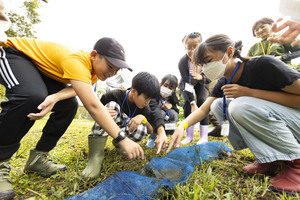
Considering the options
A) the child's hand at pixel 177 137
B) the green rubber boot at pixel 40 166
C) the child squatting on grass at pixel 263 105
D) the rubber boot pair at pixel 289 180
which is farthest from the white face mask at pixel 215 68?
the green rubber boot at pixel 40 166

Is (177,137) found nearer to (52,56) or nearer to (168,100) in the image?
(52,56)

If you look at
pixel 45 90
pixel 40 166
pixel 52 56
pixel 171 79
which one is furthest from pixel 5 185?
pixel 171 79

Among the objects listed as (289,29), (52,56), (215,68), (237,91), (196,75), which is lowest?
(196,75)

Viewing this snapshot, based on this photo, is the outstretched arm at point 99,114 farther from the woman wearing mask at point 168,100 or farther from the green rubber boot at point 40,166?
the woman wearing mask at point 168,100

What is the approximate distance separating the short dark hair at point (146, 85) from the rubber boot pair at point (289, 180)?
4.44 feet

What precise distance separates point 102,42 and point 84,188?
118 centimetres

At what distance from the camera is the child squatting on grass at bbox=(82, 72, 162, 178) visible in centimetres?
157

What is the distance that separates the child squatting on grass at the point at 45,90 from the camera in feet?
3.75

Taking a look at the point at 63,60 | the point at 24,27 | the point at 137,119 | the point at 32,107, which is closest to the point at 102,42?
the point at 63,60

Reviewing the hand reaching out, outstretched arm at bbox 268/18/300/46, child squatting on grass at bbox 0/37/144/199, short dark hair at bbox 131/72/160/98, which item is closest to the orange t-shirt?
child squatting on grass at bbox 0/37/144/199

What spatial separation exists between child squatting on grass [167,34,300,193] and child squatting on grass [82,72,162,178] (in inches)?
23.2

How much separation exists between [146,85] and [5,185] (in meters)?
1.48

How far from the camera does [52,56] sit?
1386 mm

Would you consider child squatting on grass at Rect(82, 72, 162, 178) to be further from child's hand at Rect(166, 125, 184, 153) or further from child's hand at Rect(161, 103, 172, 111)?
child's hand at Rect(161, 103, 172, 111)
